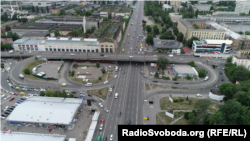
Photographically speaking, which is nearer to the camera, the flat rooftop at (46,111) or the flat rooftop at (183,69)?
the flat rooftop at (46,111)

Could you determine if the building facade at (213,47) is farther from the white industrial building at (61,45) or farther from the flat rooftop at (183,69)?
the white industrial building at (61,45)

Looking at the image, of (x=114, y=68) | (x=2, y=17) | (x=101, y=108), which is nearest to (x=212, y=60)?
(x=114, y=68)

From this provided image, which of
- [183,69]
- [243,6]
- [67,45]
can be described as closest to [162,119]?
[183,69]

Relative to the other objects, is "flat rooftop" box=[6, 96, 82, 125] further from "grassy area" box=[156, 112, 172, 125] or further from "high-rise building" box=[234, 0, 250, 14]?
"high-rise building" box=[234, 0, 250, 14]

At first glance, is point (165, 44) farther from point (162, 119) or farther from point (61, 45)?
point (162, 119)

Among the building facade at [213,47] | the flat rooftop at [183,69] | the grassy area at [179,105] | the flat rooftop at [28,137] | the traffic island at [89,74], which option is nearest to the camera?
the flat rooftop at [28,137]

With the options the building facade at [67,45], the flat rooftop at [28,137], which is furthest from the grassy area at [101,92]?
the building facade at [67,45]
